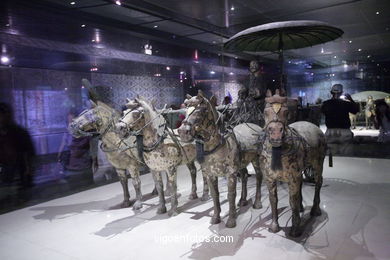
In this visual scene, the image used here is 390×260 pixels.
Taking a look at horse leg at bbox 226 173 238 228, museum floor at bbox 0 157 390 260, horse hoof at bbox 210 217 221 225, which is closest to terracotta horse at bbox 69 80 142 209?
museum floor at bbox 0 157 390 260

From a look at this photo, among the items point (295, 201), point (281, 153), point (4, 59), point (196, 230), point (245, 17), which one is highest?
point (245, 17)

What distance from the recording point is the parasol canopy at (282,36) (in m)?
3.93

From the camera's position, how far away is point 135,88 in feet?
23.8

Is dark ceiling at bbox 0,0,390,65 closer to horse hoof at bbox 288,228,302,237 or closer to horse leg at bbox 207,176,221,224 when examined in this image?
horse leg at bbox 207,176,221,224

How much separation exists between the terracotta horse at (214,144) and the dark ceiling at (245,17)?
2.99m

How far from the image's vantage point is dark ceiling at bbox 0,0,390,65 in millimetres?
5754

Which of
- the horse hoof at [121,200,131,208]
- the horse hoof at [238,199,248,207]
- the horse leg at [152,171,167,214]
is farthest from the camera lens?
the horse hoof at [121,200,131,208]

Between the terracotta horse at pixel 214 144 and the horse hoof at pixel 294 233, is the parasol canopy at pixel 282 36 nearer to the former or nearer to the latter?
the terracotta horse at pixel 214 144

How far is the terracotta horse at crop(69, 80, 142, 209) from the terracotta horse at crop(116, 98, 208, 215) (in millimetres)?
516

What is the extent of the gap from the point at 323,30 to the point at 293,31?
0.43 meters

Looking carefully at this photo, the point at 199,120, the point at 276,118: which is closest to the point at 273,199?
the point at 276,118

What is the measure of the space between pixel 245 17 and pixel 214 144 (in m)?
3.69

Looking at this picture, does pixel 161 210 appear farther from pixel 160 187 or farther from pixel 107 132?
pixel 107 132

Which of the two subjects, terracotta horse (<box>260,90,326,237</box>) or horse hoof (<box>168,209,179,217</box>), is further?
horse hoof (<box>168,209,179,217</box>)
